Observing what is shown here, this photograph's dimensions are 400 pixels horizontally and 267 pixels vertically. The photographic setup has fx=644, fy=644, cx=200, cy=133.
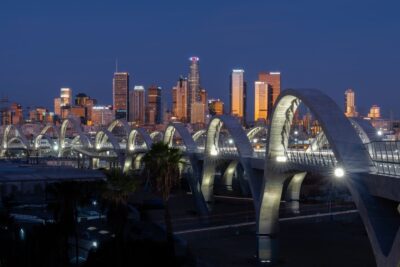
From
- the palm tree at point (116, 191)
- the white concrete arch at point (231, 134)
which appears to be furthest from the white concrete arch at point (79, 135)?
the palm tree at point (116, 191)

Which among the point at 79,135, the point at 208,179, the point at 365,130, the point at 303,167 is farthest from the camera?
the point at 79,135

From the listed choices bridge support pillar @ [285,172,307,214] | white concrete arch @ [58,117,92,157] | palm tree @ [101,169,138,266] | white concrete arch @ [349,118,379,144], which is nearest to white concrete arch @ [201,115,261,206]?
bridge support pillar @ [285,172,307,214]

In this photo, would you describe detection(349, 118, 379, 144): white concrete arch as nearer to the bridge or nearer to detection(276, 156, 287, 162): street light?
Result: the bridge

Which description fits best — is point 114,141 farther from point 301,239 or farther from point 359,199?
point 359,199

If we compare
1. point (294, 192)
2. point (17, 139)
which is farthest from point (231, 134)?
point (17, 139)

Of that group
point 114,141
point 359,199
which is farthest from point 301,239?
point 114,141

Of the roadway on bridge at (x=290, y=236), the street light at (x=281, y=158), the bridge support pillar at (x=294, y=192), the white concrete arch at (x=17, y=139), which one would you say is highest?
the street light at (x=281, y=158)

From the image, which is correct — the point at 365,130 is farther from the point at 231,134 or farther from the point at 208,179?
the point at 208,179

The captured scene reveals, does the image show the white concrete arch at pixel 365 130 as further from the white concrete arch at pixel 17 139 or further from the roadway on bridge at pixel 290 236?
the white concrete arch at pixel 17 139
